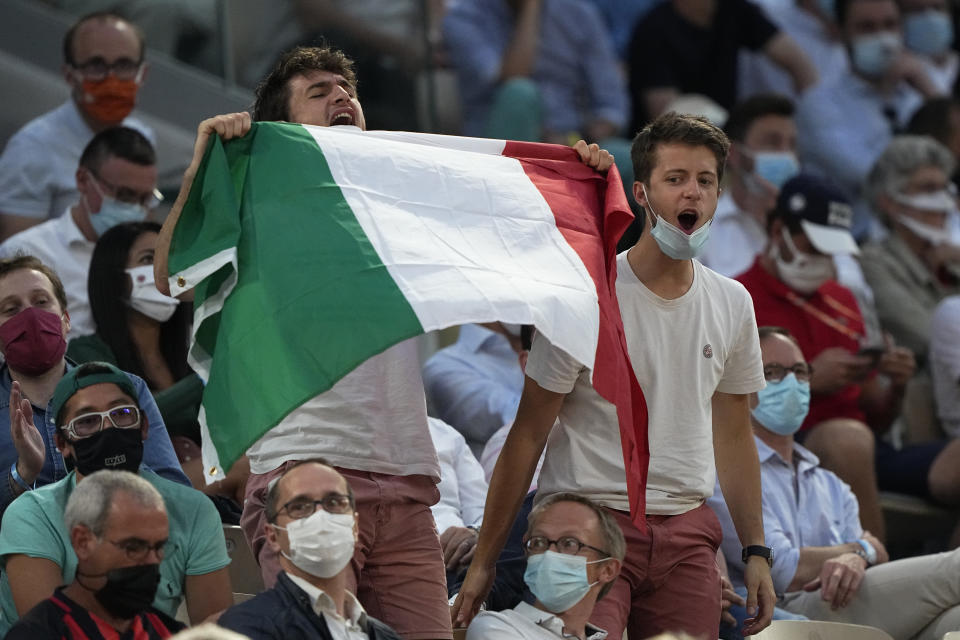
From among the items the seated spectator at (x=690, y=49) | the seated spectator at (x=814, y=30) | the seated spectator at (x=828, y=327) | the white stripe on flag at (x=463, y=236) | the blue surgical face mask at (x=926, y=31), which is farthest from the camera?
the blue surgical face mask at (x=926, y=31)

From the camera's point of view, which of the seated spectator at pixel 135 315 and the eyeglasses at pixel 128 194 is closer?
the seated spectator at pixel 135 315

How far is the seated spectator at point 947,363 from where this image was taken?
7645mm

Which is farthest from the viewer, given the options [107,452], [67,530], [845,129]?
[845,129]

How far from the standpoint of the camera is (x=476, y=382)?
22.1 ft

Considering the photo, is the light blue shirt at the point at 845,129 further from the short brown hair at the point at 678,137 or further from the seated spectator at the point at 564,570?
the seated spectator at the point at 564,570

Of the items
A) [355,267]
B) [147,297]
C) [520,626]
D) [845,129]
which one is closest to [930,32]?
[845,129]

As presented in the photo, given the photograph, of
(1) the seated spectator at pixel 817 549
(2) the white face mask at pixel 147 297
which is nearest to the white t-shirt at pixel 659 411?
(1) the seated spectator at pixel 817 549

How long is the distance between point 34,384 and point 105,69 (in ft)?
7.44

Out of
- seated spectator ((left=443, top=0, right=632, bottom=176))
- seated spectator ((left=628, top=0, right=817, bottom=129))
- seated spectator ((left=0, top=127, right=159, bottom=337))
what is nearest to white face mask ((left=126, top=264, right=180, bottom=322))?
seated spectator ((left=0, top=127, right=159, bottom=337))

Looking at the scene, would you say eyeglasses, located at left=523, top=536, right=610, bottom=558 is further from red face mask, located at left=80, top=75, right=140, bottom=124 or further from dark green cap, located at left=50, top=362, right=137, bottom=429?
red face mask, located at left=80, top=75, right=140, bottom=124

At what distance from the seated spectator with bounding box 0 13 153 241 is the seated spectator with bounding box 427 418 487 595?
2096 millimetres

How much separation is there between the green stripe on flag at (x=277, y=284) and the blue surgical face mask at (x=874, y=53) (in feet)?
21.8

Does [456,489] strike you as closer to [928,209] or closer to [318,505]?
[318,505]

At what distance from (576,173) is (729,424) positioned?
2.69 ft
